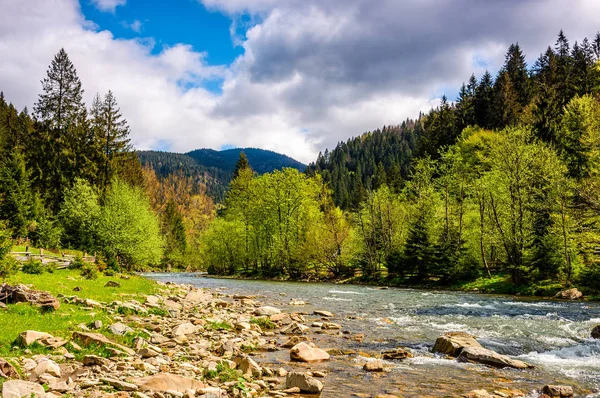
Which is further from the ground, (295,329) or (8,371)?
(8,371)

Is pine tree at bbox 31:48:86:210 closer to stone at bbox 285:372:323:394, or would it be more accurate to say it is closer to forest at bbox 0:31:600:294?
forest at bbox 0:31:600:294

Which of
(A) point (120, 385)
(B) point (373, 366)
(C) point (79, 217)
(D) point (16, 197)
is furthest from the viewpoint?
(C) point (79, 217)

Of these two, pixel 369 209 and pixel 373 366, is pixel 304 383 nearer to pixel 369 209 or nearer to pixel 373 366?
pixel 373 366

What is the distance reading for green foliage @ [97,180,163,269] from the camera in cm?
5012

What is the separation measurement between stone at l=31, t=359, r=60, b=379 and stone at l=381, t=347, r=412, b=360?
1002 centimetres

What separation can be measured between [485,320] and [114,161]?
63.2 m

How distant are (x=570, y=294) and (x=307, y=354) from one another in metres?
27.2

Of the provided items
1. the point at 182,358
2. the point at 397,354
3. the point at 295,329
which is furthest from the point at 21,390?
the point at 295,329

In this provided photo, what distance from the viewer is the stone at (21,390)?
679 centimetres

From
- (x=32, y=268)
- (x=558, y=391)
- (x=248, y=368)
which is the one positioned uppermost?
(x=32, y=268)

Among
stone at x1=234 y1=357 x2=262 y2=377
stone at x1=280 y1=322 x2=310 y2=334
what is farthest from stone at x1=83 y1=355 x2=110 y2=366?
stone at x1=280 y1=322 x2=310 y2=334

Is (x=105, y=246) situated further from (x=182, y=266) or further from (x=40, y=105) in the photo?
(x=182, y=266)

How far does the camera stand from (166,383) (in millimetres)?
8977

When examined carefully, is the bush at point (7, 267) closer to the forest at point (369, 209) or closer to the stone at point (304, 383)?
the forest at point (369, 209)
